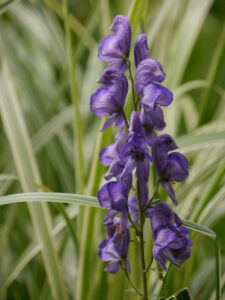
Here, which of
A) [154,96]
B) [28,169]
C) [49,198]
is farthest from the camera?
[28,169]

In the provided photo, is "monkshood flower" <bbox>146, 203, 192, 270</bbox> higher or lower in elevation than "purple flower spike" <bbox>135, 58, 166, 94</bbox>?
lower

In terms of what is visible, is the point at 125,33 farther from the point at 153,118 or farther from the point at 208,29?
the point at 208,29

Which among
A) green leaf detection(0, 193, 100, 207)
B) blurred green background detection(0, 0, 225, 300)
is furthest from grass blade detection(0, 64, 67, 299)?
green leaf detection(0, 193, 100, 207)

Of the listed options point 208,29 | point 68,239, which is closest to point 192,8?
point 68,239

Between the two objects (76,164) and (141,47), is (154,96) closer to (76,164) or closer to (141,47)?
(141,47)

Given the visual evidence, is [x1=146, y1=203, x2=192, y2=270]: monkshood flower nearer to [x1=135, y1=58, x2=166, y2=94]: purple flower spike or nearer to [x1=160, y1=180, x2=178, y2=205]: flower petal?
[x1=160, y1=180, x2=178, y2=205]: flower petal

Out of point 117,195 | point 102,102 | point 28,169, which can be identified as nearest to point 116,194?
point 117,195

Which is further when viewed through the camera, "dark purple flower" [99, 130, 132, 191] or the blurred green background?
the blurred green background
